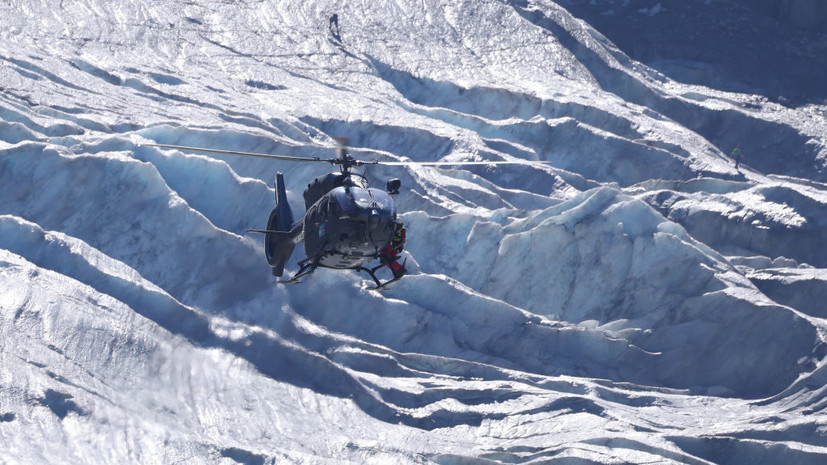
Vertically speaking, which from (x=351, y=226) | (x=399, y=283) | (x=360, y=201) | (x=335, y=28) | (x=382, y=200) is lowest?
(x=399, y=283)

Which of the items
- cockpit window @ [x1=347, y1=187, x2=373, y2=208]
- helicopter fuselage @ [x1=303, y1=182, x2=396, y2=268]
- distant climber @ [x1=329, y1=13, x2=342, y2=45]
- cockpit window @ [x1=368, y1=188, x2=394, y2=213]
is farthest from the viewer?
distant climber @ [x1=329, y1=13, x2=342, y2=45]

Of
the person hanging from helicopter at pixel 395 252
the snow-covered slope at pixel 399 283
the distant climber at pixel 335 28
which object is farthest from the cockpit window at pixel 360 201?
the distant climber at pixel 335 28

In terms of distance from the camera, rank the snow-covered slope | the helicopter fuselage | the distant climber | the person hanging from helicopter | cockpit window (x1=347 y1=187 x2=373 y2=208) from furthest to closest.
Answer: the distant climber < the snow-covered slope < the person hanging from helicopter < cockpit window (x1=347 y1=187 x2=373 y2=208) < the helicopter fuselage

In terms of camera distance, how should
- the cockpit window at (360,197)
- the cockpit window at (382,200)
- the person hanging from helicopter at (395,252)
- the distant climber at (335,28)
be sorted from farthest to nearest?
the distant climber at (335,28), the person hanging from helicopter at (395,252), the cockpit window at (382,200), the cockpit window at (360,197)

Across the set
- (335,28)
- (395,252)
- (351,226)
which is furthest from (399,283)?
(335,28)

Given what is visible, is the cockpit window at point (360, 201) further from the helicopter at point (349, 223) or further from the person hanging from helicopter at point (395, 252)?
the person hanging from helicopter at point (395, 252)

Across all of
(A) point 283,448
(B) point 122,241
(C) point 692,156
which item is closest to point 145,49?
(B) point 122,241

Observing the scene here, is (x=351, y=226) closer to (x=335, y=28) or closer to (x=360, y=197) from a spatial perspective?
(x=360, y=197)

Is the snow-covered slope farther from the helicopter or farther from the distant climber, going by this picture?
the helicopter

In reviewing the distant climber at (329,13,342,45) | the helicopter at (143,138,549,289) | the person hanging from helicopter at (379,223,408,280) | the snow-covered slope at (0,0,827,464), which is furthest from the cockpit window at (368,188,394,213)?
the distant climber at (329,13,342,45)

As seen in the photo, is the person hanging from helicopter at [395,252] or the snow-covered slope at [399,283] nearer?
the person hanging from helicopter at [395,252]
